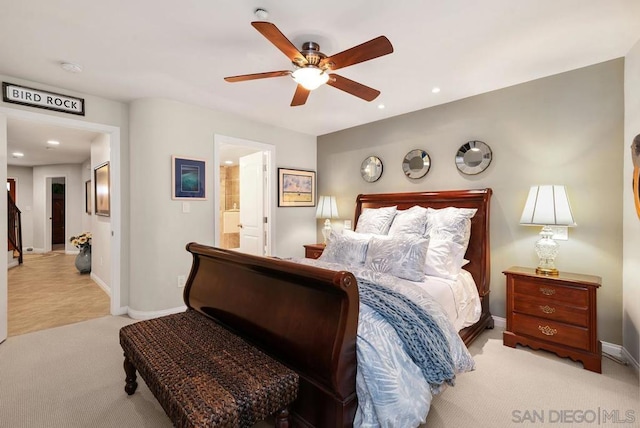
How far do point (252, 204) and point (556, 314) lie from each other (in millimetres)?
3864

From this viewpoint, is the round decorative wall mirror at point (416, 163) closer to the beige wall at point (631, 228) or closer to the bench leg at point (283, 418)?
the beige wall at point (631, 228)

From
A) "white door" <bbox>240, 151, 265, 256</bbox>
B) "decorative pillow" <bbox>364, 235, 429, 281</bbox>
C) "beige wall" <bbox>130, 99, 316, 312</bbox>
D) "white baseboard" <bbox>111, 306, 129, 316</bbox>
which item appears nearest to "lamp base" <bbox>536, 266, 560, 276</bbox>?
"decorative pillow" <bbox>364, 235, 429, 281</bbox>

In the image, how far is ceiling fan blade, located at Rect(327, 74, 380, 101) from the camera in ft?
7.44

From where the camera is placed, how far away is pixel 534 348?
262cm

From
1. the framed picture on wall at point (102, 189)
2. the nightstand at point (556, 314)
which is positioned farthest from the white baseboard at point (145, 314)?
the nightstand at point (556, 314)

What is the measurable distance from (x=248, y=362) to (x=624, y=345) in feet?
9.84

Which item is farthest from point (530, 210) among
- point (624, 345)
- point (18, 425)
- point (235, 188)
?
point (235, 188)

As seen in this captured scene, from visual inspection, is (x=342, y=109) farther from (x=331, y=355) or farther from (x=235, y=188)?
(x=235, y=188)

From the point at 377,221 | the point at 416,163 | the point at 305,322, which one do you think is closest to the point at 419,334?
the point at 305,322

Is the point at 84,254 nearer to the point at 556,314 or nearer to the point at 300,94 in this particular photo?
the point at 300,94

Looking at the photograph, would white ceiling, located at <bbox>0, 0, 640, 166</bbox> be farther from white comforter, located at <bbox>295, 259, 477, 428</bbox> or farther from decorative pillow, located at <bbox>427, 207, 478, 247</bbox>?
white comforter, located at <bbox>295, 259, 477, 428</bbox>

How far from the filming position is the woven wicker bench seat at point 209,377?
124 cm

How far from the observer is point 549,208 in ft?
8.48

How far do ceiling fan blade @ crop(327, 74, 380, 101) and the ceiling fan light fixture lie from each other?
0.07 m
